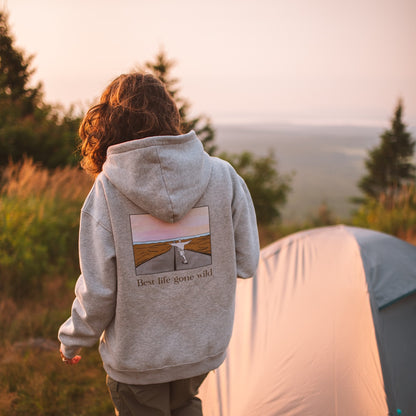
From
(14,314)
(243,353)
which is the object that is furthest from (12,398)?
(243,353)

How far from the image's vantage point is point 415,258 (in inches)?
108

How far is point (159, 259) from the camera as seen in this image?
1.12 meters

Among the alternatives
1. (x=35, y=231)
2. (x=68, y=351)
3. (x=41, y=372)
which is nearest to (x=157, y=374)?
(x=68, y=351)

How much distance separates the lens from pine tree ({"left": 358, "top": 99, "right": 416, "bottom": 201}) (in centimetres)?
2542

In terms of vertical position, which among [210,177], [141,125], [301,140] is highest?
[141,125]

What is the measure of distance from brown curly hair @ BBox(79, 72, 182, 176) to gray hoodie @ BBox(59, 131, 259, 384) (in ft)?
0.25

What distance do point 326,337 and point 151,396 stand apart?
45.4 inches

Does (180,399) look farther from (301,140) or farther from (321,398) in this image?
(301,140)

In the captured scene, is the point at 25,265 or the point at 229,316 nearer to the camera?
the point at 229,316

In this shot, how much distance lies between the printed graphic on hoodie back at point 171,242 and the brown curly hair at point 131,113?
0.26 meters

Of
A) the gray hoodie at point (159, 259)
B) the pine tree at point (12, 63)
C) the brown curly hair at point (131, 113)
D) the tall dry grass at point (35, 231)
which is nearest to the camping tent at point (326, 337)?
the gray hoodie at point (159, 259)

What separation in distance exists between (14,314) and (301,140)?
32192 mm

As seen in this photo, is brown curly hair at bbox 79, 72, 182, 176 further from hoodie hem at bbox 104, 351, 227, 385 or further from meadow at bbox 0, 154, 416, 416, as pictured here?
meadow at bbox 0, 154, 416, 416

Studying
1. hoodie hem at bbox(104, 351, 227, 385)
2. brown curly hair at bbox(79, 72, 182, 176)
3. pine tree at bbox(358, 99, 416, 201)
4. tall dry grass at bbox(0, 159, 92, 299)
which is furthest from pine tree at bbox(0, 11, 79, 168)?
pine tree at bbox(358, 99, 416, 201)
